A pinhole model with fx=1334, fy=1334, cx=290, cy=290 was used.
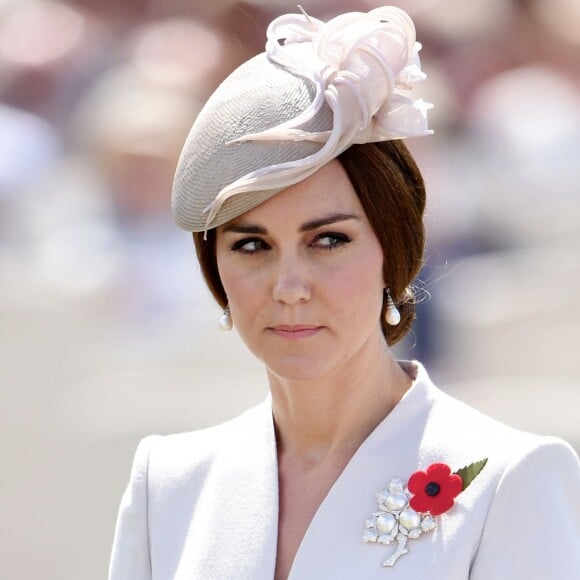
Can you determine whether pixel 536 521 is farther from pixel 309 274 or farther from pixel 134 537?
pixel 134 537

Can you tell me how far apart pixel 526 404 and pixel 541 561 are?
2.69 meters

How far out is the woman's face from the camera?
1.80m

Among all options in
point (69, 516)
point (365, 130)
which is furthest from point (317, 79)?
point (69, 516)

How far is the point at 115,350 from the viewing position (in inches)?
170

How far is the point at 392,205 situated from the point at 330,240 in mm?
100

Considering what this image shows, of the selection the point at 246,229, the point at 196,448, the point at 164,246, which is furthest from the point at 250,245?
the point at 164,246

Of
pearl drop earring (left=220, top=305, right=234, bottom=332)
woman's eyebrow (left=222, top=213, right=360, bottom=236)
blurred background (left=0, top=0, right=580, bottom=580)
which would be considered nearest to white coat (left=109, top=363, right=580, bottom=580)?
pearl drop earring (left=220, top=305, right=234, bottom=332)

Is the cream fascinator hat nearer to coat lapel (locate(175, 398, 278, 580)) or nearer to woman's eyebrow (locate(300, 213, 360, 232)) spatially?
woman's eyebrow (locate(300, 213, 360, 232))

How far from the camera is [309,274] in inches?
71.0

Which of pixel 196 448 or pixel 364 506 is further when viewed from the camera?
pixel 196 448

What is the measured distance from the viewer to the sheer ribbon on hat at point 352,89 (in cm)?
177

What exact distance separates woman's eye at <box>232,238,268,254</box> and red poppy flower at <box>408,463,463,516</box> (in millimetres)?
376

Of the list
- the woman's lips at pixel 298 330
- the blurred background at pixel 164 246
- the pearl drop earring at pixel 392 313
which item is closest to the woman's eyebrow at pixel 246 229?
the woman's lips at pixel 298 330

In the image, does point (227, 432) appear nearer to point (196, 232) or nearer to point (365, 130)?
point (196, 232)
